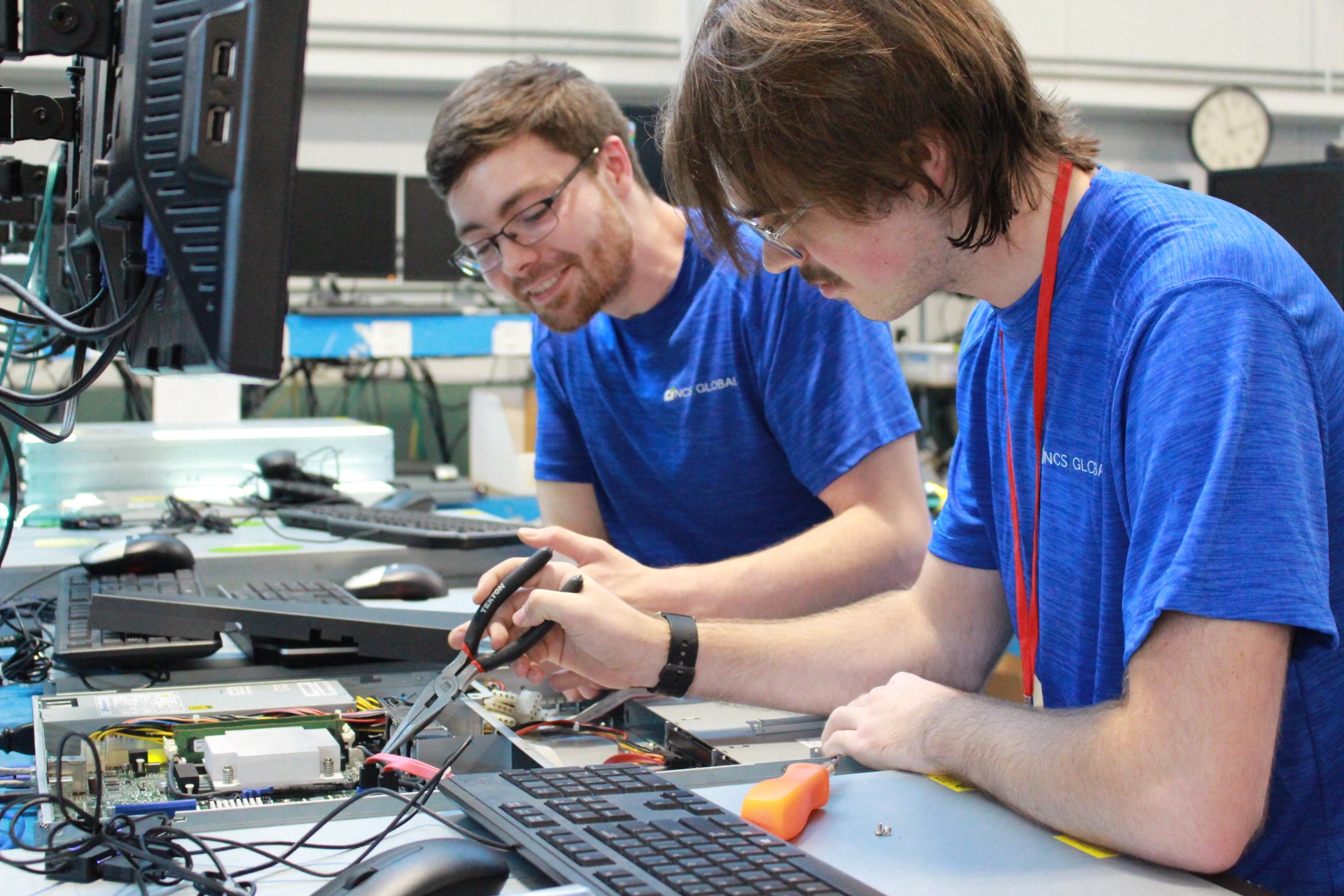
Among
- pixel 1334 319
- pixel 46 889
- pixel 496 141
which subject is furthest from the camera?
pixel 496 141

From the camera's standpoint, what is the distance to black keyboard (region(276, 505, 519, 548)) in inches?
74.7

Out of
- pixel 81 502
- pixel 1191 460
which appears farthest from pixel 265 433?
pixel 1191 460

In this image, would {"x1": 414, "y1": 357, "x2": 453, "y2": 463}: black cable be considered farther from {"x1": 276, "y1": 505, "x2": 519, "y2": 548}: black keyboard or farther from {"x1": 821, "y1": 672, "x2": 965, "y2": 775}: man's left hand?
{"x1": 821, "y1": 672, "x2": 965, "y2": 775}: man's left hand

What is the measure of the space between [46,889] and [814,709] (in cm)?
65

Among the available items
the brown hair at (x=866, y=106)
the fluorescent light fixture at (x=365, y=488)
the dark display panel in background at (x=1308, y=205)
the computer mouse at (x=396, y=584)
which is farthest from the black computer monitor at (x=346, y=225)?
the brown hair at (x=866, y=106)

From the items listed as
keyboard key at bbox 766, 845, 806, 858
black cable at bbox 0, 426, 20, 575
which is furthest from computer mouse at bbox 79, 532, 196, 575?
keyboard key at bbox 766, 845, 806, 858

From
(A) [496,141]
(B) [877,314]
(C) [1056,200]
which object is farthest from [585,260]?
(C) [1056,200]

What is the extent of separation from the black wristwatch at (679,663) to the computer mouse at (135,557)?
80cm

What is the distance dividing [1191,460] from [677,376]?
950 mm

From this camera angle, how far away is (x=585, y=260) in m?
1.67

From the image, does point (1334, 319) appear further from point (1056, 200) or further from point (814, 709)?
point (814, 709)

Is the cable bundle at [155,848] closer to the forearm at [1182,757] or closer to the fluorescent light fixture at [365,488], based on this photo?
the forearm at [1182,757]

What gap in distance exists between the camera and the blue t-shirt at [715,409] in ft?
5.07

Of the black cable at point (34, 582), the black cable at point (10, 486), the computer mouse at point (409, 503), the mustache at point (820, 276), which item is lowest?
the black cable at point (34, 582)
